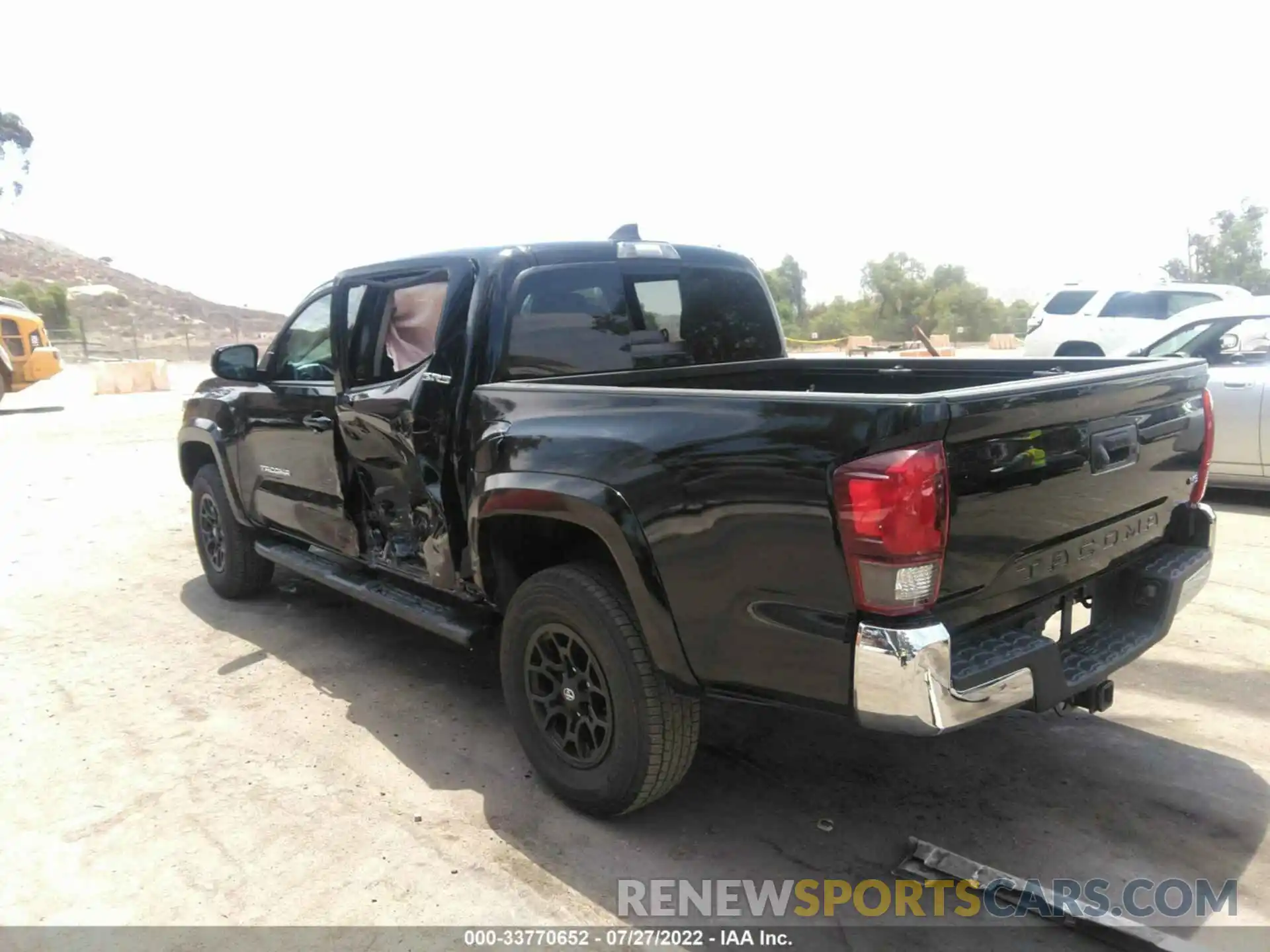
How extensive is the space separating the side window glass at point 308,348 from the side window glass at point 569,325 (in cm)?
147

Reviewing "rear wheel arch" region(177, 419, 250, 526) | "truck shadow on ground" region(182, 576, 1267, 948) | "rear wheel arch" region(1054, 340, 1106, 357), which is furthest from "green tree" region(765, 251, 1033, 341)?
"truck shadow on ground" region(182, 576, 1267, 948)

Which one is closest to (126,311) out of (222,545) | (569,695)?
(222,545)

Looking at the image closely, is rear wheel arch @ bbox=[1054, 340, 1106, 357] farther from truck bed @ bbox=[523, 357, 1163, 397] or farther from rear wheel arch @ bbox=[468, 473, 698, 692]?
rear wheel arch @ bbox=[468, 473, 698, 692]

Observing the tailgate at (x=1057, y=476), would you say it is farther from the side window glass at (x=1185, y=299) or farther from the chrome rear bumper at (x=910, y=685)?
the side window glass at (x=1185, y=299)

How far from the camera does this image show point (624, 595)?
127 inches

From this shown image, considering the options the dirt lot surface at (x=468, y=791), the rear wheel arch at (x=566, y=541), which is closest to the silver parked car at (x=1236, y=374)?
the dirt lot surface at (x=468, y=791)

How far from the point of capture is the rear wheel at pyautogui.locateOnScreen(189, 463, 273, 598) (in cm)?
594

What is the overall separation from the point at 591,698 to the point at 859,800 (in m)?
1.06

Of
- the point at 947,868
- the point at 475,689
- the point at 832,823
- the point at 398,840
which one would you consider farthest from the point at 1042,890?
the point at 475,689

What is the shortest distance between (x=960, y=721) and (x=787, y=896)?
2.92ft

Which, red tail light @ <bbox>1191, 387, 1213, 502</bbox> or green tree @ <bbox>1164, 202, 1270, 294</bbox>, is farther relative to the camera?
green tree @ <bbox>1164, 202, 1270, 294</bbox>

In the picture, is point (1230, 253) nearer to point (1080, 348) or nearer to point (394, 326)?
point (1080, 348)

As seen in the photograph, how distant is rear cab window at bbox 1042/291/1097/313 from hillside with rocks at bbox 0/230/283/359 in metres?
34.2

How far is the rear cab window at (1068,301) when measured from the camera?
12727 mm
